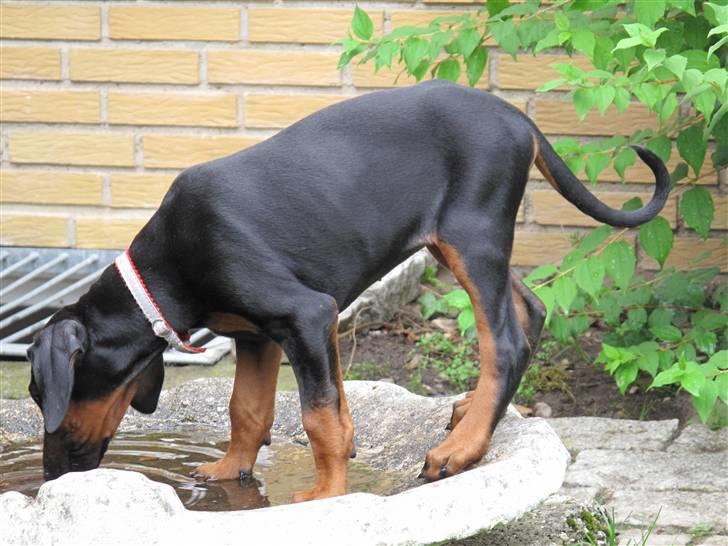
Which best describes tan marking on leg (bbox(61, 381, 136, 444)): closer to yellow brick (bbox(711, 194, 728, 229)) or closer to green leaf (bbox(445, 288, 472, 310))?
green leaf (bbox(445, 288, 472, 310))

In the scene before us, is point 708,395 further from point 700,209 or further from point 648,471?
point 700,209

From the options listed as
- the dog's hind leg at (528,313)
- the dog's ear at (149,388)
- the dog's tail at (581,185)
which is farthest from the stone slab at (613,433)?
the dog's ear at (149,388)

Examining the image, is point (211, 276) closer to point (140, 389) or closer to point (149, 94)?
point (140, 389)

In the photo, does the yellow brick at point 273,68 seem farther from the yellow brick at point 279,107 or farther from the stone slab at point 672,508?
the stone slab at point 672,508

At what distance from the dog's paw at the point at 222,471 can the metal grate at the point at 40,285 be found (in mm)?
1972

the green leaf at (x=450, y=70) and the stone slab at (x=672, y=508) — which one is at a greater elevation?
the green leaf at (x=450, y=70)

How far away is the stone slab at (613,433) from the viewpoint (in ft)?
16.1

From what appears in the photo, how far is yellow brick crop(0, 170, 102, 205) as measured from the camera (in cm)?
673

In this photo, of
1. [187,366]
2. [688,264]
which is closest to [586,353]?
[688,264]

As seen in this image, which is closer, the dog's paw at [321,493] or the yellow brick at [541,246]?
the dog's paw at [321,493]

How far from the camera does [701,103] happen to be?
399 centimetres

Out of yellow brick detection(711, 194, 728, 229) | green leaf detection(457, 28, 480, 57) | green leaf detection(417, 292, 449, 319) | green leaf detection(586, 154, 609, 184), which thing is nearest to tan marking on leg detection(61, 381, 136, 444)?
green leaf detection(586, 154, 609, 184)

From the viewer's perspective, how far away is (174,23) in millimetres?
6574

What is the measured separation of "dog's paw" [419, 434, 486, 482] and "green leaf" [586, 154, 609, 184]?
1.65 meters
